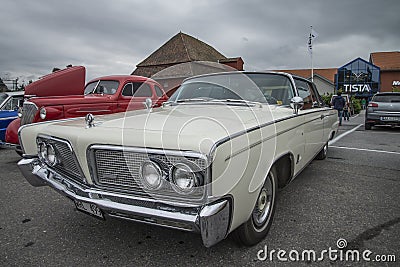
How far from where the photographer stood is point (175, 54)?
1022 inches

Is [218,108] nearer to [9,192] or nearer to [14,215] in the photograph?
[14,215]

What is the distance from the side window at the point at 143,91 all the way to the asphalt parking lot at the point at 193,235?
3252 mm

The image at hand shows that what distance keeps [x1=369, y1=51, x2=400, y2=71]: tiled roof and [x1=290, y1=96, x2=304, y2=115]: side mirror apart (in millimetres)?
47832

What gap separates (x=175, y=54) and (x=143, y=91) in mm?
20064

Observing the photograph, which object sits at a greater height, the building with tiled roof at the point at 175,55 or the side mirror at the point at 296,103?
the building with tiled roof at the point at 175,55

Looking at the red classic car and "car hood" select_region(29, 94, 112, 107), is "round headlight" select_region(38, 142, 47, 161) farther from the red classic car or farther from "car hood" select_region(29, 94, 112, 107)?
"car hood" select_region(29, 94, 112, 107)

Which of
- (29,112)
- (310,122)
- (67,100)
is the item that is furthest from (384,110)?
(29,112)

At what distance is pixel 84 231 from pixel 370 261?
242cm

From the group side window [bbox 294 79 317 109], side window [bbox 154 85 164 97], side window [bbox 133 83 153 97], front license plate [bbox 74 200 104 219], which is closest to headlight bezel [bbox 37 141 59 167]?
front license plate [bbox 74 200 104 219]

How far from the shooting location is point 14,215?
312 cm

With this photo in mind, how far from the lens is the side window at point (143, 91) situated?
6.77 metres

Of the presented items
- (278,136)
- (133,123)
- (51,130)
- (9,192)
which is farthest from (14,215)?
(278,136)

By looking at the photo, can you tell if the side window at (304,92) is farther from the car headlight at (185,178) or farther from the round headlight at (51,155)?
the round headlight at (51,155)

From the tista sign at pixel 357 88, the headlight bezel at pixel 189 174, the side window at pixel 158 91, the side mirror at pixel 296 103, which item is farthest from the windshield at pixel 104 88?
A: the tista sign at pixel 357 88
